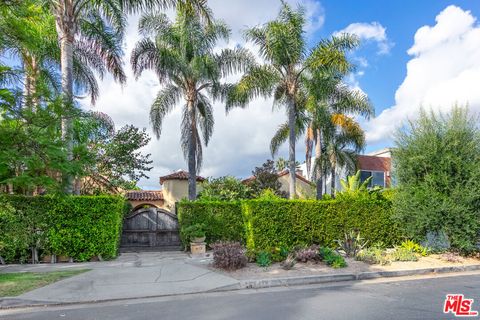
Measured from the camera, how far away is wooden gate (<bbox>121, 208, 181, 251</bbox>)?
14.4 m

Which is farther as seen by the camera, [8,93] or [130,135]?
[130,135]

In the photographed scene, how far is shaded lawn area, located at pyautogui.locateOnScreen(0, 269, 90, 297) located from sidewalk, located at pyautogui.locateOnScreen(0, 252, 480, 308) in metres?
0.27

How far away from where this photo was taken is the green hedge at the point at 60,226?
1062 centimetres

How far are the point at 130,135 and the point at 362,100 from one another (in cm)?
1523

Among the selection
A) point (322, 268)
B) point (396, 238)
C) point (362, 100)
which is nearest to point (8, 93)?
point (322, 268)

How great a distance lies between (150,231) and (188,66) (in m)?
8.58

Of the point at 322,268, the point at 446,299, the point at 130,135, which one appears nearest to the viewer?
the point at 446,299

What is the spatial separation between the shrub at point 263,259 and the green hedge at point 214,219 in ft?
13.3

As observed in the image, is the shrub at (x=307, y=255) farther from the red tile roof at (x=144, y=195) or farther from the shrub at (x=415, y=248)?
the red tile roof at (x=144, y=195)

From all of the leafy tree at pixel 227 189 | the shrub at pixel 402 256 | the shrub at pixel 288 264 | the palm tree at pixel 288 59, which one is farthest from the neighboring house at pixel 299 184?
the shrub at pixel 288 264

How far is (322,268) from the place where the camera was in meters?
9.54

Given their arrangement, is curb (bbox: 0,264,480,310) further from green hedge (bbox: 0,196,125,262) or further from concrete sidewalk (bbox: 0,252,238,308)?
green hedge (bbox: 0,196,125,262)

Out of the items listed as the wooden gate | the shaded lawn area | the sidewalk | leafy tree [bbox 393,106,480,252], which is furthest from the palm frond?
leafy tree [bbox 393,106,480,252]

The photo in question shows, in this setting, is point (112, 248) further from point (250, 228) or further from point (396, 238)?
point (396, 238)
